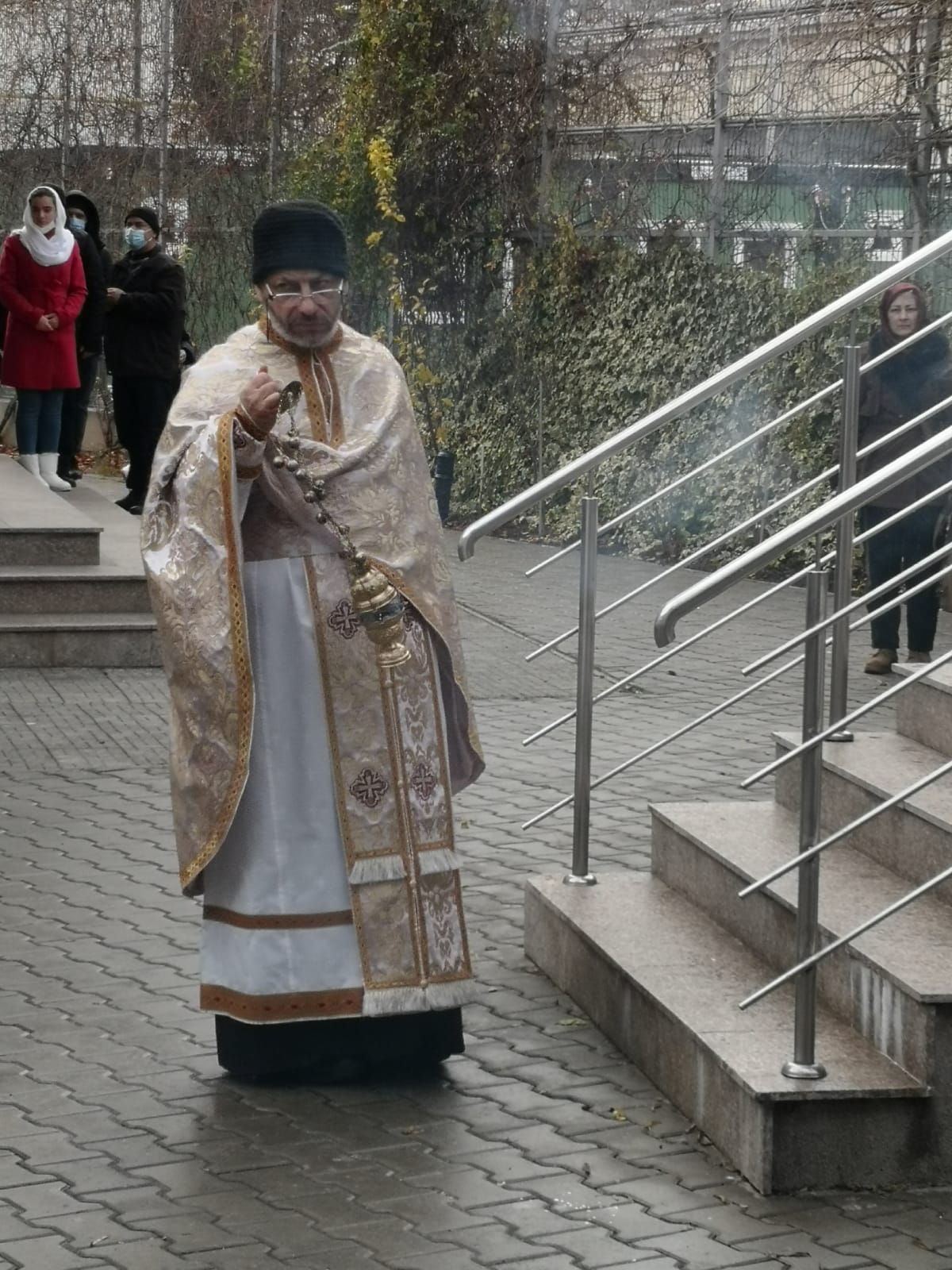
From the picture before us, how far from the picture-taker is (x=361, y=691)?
193 inches

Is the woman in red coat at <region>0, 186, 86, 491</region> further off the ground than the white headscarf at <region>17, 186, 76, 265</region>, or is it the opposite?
the white headscarf at <region>17, 186, 76, 265</region>

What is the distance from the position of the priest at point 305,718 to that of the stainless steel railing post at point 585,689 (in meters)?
0.77

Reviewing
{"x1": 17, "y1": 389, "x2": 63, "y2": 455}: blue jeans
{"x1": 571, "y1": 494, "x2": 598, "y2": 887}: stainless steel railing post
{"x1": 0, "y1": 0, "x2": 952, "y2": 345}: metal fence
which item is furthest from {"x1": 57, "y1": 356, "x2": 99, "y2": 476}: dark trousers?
{"x1": 571, "y1": 494, "x2": 598, "y2": 887}: stainless steel railing post

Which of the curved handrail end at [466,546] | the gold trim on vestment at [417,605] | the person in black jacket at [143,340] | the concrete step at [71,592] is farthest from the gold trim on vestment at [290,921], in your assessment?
the person in black jacket at [143,340]

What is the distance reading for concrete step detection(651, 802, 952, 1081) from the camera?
436cm

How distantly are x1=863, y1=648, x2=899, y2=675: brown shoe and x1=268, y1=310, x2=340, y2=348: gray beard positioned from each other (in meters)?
5.74

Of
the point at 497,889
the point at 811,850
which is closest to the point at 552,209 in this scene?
the point at 497,889

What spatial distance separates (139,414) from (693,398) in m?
8.37

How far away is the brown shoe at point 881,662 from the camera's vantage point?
33.6 ft

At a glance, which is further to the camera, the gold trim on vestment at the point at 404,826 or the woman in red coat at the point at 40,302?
the woman in red coat at the point at 40,302

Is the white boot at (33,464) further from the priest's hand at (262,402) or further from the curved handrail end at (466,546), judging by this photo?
the priest's hand at (262,402)

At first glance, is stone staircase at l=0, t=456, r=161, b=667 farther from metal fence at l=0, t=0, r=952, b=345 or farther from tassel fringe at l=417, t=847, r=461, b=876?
tassel fringe at l=417, t=847, r=461, b=876

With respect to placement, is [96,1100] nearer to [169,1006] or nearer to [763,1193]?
[169,1006]

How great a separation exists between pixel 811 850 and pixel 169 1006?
2023mm
